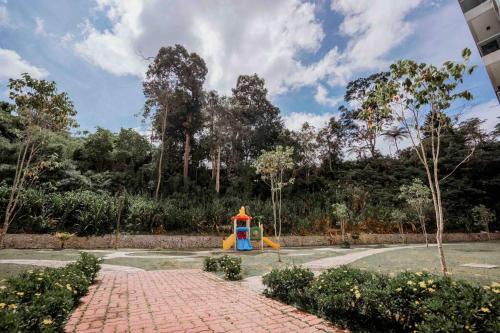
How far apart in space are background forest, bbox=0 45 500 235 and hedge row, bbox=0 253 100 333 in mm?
12259

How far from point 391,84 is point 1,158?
25243mm

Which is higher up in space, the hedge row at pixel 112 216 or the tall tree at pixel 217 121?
the tall tree at pixel 217 121

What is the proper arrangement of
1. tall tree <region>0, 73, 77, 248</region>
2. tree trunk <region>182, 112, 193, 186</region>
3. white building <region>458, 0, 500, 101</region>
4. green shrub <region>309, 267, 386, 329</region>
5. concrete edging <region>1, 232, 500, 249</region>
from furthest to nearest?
tree trunk <region>182, 112, 193, 186</region>, white building <region>458, 0, 500, 101</region>, concrete edging <region>1, 232, 500, 249</region>, tall tree <region>0, 73, 77, 248</region>, green shrub <region>309, 267, 386, 329</region>

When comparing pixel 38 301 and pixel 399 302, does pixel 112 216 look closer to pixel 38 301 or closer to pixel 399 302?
pixel 38 301

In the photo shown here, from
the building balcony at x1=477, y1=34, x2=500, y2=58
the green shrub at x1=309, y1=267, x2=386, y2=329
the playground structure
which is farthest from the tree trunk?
the building balcony at x1=477, y1=34, x2=500, y2=58

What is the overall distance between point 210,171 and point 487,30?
24.2 m

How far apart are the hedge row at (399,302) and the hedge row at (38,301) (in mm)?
3309

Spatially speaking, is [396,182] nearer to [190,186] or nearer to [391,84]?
[190,186]

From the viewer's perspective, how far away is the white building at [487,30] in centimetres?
1485

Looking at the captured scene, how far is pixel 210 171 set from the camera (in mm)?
28562

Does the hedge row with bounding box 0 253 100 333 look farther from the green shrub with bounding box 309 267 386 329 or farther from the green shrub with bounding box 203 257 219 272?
the green shrub with bounding box 203 257 219 272

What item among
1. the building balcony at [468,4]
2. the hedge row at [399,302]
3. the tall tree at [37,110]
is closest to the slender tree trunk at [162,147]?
the tall tree at [37,110]

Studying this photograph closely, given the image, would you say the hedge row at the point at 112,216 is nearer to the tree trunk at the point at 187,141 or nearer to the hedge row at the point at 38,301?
the tree trunk at the point at 187,141

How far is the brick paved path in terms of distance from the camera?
134 inches
